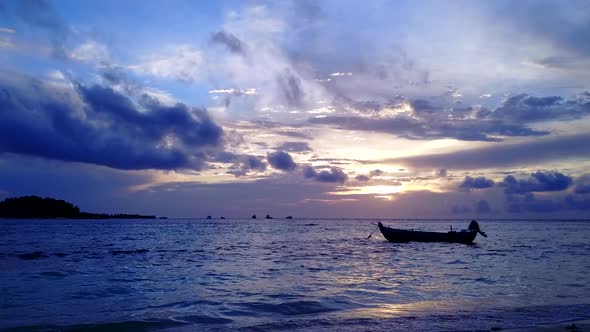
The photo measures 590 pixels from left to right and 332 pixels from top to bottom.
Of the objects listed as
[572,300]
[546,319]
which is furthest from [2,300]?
[572,300]

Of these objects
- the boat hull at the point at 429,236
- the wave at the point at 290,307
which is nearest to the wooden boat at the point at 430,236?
the boat hull at the point at 429,236

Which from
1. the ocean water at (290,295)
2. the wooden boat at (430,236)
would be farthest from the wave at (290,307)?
the wooden boat at (430,236)

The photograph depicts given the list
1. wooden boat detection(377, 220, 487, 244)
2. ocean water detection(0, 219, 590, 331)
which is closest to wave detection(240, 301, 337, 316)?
ocean water detection(0, 219, 590, 331)

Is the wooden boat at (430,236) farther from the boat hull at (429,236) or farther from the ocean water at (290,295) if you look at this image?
the ocean water at (290,295)

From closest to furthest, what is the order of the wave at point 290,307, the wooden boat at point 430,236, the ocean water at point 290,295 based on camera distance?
the ocean water at point 290,295 → the wave at point 290,307 → the wooden boat at point 430,236

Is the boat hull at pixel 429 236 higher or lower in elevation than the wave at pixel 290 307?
higher

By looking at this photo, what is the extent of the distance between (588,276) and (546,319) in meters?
14.9

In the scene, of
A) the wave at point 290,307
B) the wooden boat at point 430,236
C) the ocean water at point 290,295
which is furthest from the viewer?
the wooden boat at point 430,236

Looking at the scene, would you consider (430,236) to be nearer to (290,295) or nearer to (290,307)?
(290,295)

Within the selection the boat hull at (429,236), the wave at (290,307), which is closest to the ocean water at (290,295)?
the wave at (290,307)

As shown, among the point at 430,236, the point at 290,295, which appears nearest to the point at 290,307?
the point at 290,295

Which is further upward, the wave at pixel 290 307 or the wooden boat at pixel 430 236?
the wooden boat at pixel 430 236

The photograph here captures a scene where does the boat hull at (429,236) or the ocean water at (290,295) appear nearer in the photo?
the ocean water at (290,295)

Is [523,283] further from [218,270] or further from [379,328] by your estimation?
[218,270]
